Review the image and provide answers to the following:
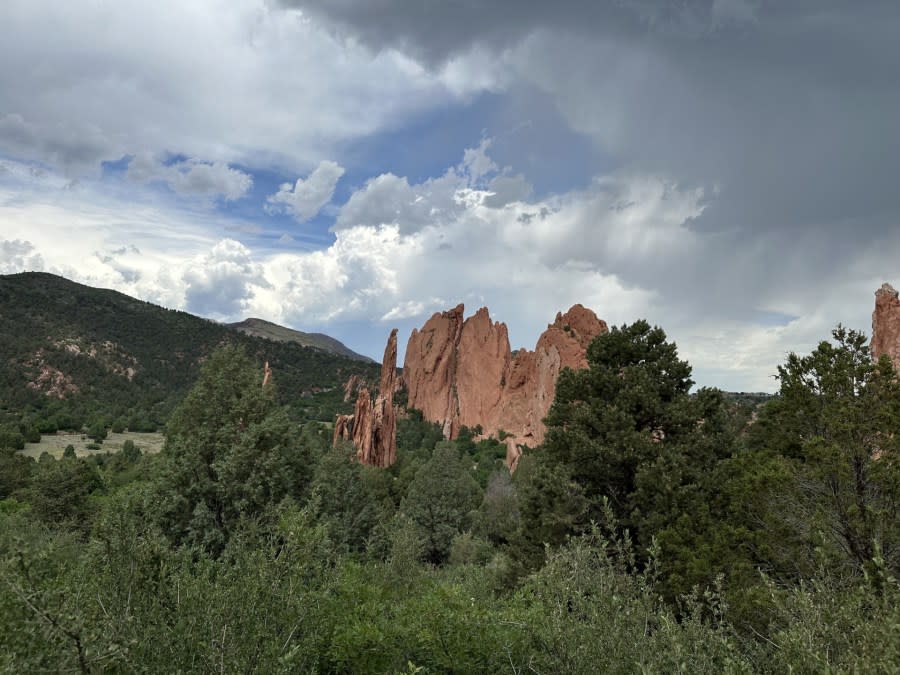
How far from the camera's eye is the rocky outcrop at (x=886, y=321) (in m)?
Result: 38.4

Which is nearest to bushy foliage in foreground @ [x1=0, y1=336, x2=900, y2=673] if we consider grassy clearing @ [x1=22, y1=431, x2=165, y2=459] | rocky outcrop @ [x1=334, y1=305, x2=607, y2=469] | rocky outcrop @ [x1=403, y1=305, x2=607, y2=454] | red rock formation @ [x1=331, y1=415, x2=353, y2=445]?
red rock formation @ [x1=331, y1=415, x2=353, y2=445]

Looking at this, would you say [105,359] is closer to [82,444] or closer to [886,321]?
[82,444]

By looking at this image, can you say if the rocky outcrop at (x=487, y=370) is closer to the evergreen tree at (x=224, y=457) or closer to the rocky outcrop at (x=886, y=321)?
the rocky outcrop at (x=886, y=321)

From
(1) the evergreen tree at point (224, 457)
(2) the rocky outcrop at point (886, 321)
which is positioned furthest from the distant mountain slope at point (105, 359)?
(2) the rocky outcrop at point (886, 321)

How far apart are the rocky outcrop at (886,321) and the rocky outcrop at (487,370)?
129 ft

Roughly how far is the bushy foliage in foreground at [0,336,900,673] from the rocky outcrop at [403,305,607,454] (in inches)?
2264

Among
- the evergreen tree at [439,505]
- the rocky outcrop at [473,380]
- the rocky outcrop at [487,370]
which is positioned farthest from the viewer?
the rocky outcrop at [487,370]

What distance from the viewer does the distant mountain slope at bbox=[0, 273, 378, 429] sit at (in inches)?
3391

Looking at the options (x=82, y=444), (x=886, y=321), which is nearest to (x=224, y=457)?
(x=886, y=321)

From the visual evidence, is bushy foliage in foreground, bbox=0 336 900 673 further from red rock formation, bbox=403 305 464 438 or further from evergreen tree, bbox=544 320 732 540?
red rock formation, bbox=403 305 464 438

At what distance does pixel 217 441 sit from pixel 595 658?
14.4 meters

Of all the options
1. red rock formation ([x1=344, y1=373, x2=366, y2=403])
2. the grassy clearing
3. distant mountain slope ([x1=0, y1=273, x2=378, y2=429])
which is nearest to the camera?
the grassy clearing

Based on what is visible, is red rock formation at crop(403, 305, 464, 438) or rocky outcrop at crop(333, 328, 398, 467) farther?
red rock formation at crop(403, 305, 464, 438)

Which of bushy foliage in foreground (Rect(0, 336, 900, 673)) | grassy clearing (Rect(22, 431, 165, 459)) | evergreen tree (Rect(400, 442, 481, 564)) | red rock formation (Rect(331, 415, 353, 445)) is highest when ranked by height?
bushy foliage in foreground (Rect(0, 336, 900, 673))
